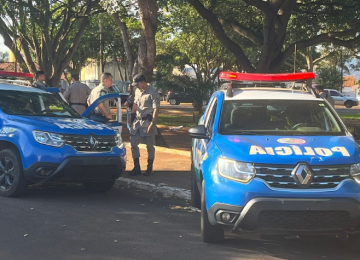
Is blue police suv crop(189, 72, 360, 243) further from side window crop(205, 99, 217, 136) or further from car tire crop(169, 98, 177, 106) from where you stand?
car tire crop(169, 98, 177, 106)

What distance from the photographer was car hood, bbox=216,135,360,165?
16.7 feet

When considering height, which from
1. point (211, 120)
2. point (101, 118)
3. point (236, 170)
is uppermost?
point (211, 120)

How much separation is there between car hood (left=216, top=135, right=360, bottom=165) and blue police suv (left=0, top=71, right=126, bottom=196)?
8.70 feet

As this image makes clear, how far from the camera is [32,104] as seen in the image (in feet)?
28.3

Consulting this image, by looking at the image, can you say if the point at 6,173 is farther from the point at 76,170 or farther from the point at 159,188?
the point at 159,188

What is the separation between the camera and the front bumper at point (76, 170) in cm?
741

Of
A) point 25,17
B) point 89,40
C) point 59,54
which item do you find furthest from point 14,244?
point 89,40

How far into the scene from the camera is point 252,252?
542cm

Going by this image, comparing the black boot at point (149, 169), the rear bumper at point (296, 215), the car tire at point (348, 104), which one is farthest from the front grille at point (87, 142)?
the car tire at point (348, 104)

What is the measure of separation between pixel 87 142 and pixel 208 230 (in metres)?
2.82

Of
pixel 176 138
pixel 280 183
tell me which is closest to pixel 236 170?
pixel 280 183

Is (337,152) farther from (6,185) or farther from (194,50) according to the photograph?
(194,50)

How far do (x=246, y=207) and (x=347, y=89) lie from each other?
80.2 m

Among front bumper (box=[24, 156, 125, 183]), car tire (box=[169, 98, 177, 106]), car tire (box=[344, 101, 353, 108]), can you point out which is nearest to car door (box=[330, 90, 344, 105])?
car tire (box=[344, 101, 353, 108])
